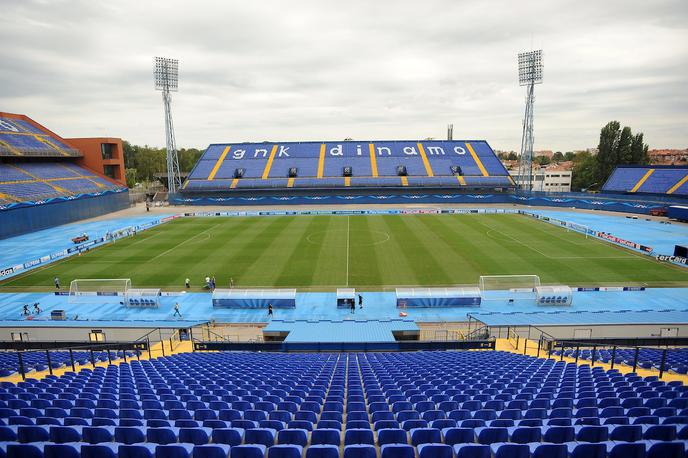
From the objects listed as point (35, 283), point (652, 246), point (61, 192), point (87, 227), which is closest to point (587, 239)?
point (652, 246)

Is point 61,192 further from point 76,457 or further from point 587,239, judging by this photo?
point 587,239

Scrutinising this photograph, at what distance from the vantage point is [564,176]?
338 feet

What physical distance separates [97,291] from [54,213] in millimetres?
33340

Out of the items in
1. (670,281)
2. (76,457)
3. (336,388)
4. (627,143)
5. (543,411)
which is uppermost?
(627,143)

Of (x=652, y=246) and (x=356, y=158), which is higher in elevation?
(x=356, y=158)

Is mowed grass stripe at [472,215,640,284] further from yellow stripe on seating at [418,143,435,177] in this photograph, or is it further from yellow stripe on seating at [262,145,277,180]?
yellow stripe on seating at [262,145,277,180]

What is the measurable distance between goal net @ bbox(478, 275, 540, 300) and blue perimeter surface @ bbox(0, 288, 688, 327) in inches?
27.8

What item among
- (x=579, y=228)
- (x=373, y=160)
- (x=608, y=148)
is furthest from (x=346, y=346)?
(x=608, y=148)

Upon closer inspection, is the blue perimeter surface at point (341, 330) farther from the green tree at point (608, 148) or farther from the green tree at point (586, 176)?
the green tree at point (586, 176)

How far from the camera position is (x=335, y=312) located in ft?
79.9

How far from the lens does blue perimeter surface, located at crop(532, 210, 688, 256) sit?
3919 centimetres

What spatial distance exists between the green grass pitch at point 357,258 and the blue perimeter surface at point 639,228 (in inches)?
204

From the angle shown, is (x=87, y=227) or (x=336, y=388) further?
(x=87, y=227)

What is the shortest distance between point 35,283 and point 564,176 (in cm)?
11287
